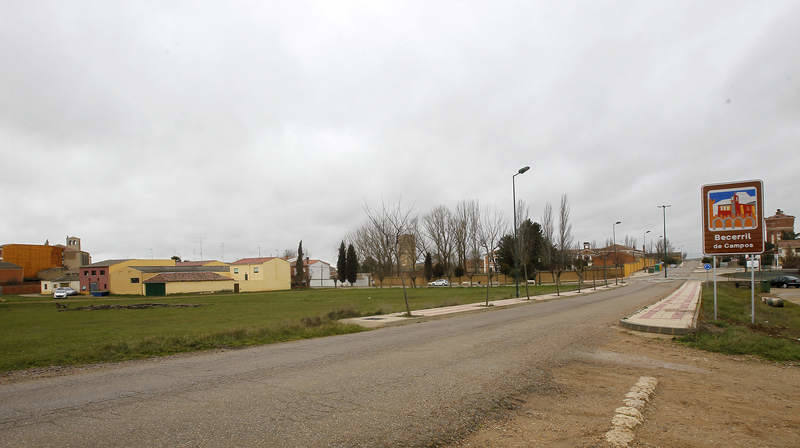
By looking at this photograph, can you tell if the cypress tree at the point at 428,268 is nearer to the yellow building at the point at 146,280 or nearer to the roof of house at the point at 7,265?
the yellow building at the point at 146,280

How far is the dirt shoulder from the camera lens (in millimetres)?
5242

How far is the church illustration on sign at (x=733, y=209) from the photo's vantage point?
15.1 m

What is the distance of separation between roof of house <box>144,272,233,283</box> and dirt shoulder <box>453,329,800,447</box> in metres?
79.9

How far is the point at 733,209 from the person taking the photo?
15352 millimetres

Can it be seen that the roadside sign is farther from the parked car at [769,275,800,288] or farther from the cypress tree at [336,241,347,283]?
the cypress tree at [336,241,347,283]

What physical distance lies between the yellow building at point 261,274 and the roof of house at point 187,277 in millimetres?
3928

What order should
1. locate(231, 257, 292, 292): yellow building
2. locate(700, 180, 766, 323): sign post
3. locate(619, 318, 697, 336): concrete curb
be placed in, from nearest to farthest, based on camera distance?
locate(619, 318, 697, 336): concrete curb < locate(700, 180, 766, 323): sign post < locate(231, 257, 292, 292): yellow building

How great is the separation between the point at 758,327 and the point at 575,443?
1542cm

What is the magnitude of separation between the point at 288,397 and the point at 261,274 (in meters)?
87.3

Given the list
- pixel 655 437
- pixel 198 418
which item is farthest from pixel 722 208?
pixel 198 418

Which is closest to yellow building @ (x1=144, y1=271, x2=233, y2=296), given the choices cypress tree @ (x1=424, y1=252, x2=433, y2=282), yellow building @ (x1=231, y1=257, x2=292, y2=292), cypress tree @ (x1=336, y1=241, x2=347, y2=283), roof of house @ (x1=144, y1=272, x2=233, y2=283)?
roof of house @ (x1=144, y1=272, x2=233, y2=283)

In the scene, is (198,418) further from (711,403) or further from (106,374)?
(711,403)

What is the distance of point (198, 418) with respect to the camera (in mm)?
5781

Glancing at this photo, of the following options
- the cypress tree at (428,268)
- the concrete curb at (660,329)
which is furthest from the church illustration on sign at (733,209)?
the cypress tree at (428,268)
